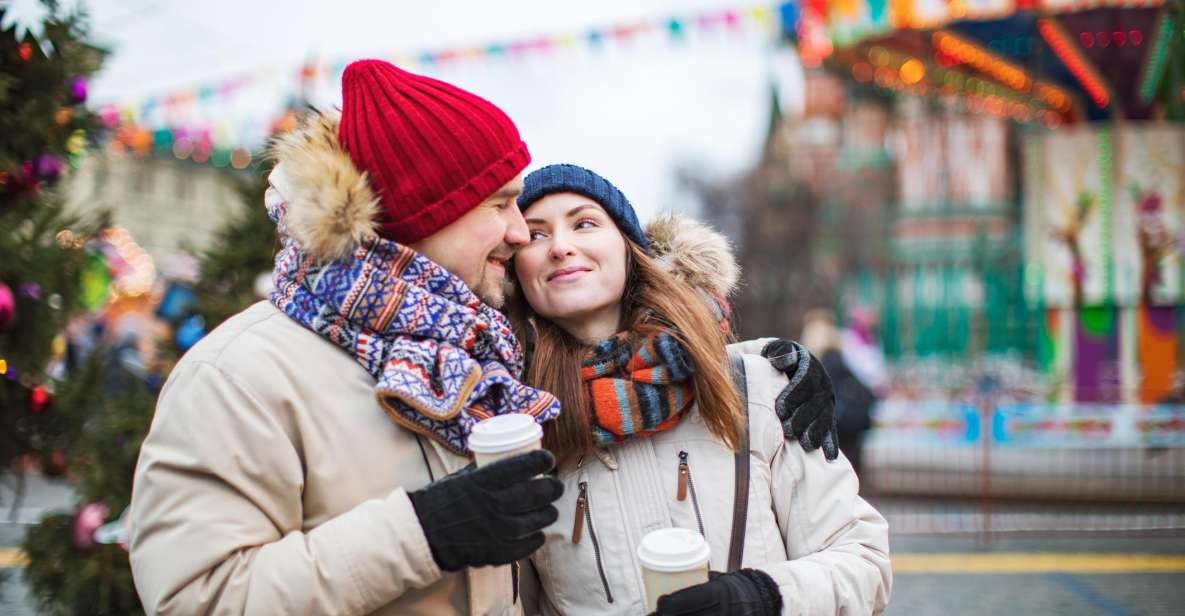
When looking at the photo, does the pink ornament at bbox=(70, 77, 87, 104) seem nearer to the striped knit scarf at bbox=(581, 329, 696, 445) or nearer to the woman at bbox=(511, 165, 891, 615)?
the woman at bbox=(511, 165, 891, 615)

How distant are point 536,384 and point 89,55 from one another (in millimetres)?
2617

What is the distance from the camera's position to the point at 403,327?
6.23 ft

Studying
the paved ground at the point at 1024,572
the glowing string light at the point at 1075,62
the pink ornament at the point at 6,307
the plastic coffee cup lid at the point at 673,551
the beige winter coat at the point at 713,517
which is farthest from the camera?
the glowing string light at the point at 1075,62

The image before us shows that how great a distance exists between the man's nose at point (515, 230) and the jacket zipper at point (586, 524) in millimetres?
609

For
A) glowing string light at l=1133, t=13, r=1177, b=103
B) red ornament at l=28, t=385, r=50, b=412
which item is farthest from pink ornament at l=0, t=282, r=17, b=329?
glowing string light at l=1133, t=13, r=1177, b=103

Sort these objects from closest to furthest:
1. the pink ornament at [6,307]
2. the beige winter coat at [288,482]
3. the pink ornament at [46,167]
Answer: the beige winter coat at [288,482], the pink ornament at [6,307], the pink ornament at [46,167]

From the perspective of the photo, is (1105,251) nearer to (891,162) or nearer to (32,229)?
(32,229)

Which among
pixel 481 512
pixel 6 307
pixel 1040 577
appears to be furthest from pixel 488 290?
pixel 1040 577

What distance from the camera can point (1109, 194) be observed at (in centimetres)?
1242

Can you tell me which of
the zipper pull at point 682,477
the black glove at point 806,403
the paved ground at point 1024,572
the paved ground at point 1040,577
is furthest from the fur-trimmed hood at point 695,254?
the paved ground at point 1040,577

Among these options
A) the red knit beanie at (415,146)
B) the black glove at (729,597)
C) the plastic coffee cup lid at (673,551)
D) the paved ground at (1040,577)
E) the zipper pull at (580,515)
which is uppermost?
the red knit beanie at (415,146)

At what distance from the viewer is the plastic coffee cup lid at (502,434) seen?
5.71ft

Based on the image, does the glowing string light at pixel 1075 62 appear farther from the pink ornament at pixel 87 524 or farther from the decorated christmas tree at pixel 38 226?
the pink ornament at pixel 87 524

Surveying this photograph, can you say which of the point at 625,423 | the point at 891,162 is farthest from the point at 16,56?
the point at 891,162
